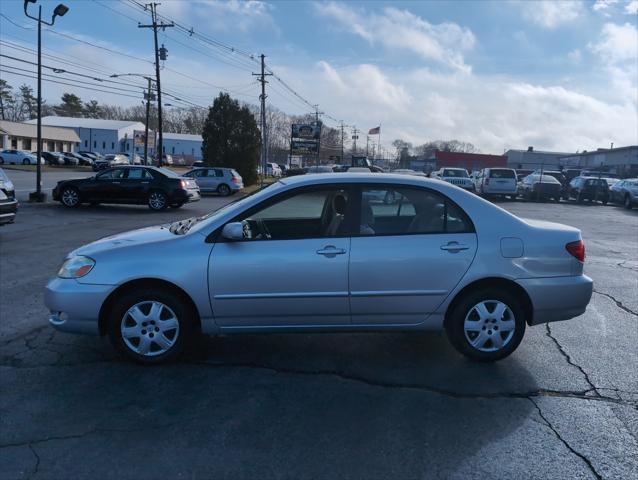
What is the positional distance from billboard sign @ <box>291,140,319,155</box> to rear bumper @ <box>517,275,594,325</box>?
45349 millimetres

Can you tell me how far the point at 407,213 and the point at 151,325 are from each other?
2357 millimetres

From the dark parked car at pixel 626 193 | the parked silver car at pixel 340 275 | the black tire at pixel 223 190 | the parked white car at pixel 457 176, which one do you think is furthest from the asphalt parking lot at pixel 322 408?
the dark parked car at pixel 626 193

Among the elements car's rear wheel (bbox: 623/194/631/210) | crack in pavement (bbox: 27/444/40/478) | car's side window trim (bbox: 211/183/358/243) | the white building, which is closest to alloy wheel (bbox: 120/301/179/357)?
car's side window trim (bbox: 211/183/358/243)

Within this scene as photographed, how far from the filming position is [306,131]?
50.6m

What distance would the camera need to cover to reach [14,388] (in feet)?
12.6

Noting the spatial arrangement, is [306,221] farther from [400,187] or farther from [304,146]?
[304,146]

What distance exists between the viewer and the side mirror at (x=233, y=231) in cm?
410

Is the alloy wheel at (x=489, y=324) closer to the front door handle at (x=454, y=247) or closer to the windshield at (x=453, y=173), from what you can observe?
the front door handle at (x=454, y=247)

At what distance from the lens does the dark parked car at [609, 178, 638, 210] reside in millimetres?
26109

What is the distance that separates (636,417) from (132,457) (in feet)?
11.1

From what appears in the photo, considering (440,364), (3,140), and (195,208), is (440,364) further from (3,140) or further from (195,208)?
(3,140)

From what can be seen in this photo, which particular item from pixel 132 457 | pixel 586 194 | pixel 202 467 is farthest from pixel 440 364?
pixel 586 194

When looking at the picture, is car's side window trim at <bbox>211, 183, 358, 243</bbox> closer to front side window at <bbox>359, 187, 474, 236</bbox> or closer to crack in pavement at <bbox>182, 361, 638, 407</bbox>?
front side window at <bbox>359, 187, 474, 236</bbox>

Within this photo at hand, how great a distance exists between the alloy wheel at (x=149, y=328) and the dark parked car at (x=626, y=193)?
91.3 feet
